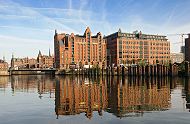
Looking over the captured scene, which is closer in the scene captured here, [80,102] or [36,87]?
[80,102]

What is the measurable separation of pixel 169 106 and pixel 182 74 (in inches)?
3506

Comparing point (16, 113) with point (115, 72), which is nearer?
point (16, 113)

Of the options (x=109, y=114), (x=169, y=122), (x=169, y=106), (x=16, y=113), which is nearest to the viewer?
(x=169, y=122)

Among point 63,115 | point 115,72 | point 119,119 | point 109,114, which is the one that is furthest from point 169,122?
point 115,72

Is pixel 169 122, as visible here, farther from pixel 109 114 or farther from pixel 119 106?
pixel 119 106

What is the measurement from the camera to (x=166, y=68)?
118 meters

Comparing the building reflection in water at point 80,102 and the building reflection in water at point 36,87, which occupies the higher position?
the building reflection in water at point 80,102

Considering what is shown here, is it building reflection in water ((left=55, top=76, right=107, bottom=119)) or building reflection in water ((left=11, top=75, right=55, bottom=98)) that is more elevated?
building reflection in water ((left=55, top=76, right=107, bottom=119))

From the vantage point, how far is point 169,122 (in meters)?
23.1

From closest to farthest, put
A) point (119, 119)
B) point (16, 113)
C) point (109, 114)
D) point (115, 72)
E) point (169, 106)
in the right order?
point (119, 119) < point (109, 114) < point (16, 113) < point (169, 106) < point (115, 72)

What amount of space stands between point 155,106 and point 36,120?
15.8 meters

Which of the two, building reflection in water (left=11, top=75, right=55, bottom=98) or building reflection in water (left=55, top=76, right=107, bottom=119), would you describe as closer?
building reflection in water (left=55, top=76, right=107, bottom=119)

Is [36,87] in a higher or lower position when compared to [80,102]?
lower

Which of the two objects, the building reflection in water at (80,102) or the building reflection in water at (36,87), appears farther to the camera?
the building reflection in water at (36,87)
